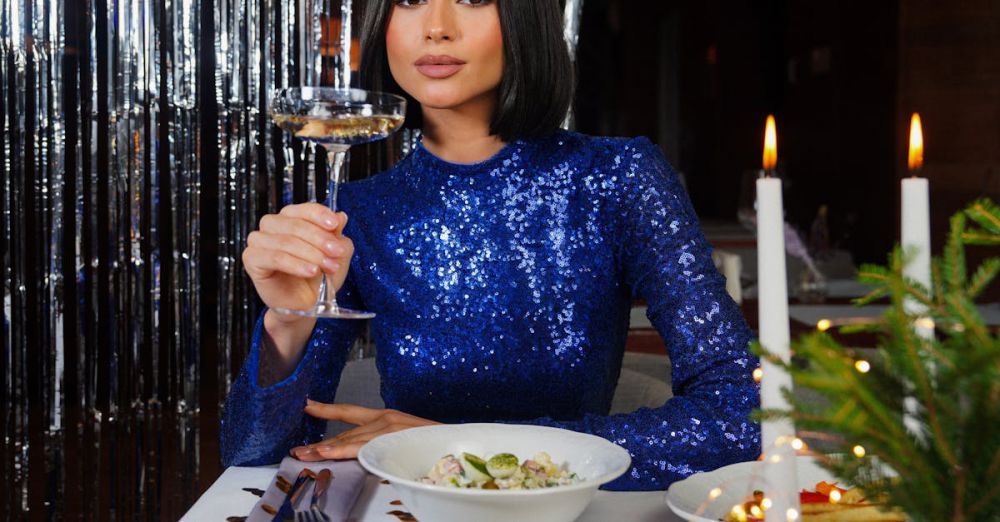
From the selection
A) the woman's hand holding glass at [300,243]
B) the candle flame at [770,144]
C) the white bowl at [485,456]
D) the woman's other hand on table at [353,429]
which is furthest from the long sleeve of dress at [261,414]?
the candle flame at [770,144]

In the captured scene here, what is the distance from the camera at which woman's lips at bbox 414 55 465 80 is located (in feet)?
5.34

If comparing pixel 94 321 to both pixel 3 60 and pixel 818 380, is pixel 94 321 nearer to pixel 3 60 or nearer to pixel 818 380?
pixel 3 60

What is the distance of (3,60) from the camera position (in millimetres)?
2518

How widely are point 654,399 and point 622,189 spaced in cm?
56

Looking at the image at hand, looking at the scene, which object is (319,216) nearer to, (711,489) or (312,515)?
(312,515)

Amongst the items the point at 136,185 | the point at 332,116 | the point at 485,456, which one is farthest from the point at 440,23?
the point at 136,185

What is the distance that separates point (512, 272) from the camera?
5.77 feet

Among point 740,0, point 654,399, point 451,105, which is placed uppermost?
point 740,0

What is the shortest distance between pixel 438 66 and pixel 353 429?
1.85 ft

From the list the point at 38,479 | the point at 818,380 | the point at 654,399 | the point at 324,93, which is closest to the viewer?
the point at 818,380

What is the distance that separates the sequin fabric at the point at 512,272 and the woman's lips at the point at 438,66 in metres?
0.21

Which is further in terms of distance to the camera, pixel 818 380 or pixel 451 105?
pixel 451 105

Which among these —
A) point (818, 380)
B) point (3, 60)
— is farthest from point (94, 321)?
point (818, 380)

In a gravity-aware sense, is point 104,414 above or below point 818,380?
below
